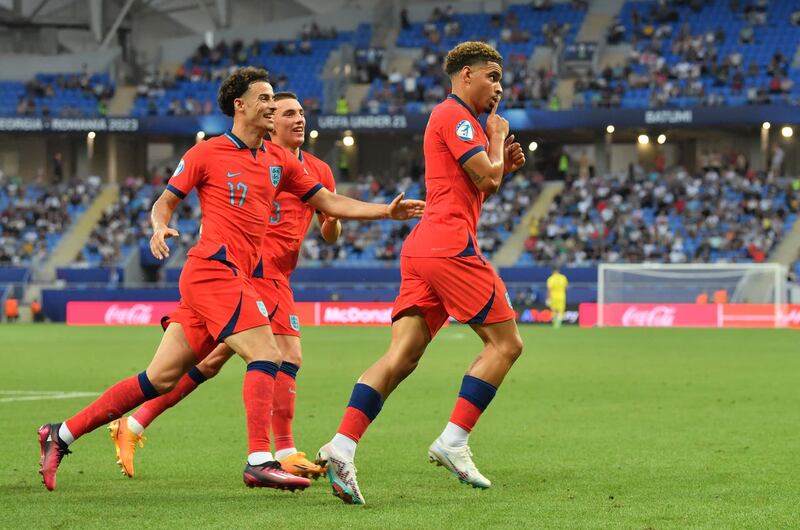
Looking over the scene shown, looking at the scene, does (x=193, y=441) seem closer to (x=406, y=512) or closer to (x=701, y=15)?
(x=406, y=512)

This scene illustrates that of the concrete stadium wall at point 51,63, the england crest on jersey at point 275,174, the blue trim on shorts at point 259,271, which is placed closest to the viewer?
the england crest on jersey at point 275,174

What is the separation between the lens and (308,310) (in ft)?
138

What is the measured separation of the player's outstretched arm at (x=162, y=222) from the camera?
295 inches

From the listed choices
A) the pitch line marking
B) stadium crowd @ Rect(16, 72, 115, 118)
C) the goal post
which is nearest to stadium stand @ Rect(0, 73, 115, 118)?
stadium crowd @ Rect(16, 72, 115, 118)

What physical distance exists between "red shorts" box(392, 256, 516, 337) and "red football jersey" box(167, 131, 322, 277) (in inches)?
38.5

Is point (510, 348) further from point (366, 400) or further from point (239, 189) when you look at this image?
point (239, 189)

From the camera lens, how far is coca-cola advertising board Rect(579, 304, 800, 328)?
37.7m

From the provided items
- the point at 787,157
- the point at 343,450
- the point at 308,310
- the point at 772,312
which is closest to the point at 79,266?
the point at 308,310

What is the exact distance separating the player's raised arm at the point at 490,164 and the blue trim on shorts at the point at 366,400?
1.28 meters

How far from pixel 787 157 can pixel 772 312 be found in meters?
17.7

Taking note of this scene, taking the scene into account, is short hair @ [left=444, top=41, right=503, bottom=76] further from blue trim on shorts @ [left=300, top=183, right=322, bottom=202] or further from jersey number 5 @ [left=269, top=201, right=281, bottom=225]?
jersey number 5 @ [left=269, top=201, right=281, bottom=225]

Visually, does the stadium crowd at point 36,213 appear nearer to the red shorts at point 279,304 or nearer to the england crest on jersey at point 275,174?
the red shorts at point 279,304

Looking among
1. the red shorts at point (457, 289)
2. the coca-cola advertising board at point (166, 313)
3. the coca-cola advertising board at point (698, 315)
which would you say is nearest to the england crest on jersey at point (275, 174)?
the red shorts at point (457, 289)

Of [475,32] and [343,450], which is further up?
[475,32]
